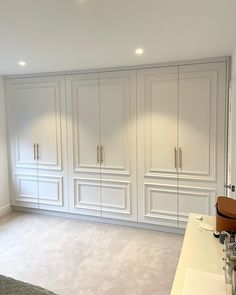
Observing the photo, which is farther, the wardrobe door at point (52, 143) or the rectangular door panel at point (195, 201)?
the wardrobe door at point (52, 143)

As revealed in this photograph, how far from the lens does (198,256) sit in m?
1.52

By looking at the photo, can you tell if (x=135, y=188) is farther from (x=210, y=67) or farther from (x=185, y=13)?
(x=185, y=13)

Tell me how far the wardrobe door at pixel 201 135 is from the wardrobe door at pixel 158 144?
0.12 meters

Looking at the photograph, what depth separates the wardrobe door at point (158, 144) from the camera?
356cm

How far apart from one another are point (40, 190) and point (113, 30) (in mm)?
3125

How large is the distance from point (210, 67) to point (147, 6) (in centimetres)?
184

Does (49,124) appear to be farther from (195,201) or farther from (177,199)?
(195,201)

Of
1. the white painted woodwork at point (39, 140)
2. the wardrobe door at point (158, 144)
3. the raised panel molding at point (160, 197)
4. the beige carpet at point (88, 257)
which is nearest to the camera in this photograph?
the beige carpet at point (88, 257)

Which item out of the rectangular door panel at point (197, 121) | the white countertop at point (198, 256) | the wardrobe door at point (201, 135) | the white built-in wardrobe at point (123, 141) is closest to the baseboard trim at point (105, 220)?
the white built-in wardrobe at point (123, 141)

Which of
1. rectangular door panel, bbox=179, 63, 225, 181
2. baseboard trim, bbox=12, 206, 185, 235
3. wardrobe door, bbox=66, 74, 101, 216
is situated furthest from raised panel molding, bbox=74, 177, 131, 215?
rectangular door panel, bbox=179, 63, 225, 181

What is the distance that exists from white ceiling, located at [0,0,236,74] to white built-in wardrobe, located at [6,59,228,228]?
0.48 meters

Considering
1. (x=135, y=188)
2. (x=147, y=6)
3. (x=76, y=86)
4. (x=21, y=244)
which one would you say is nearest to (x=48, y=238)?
(x=21, y=244)

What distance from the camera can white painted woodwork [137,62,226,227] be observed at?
3359 mm

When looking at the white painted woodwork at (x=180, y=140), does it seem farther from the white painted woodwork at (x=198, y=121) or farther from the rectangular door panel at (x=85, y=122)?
the rectangular door panel at (x=85, y=122)
